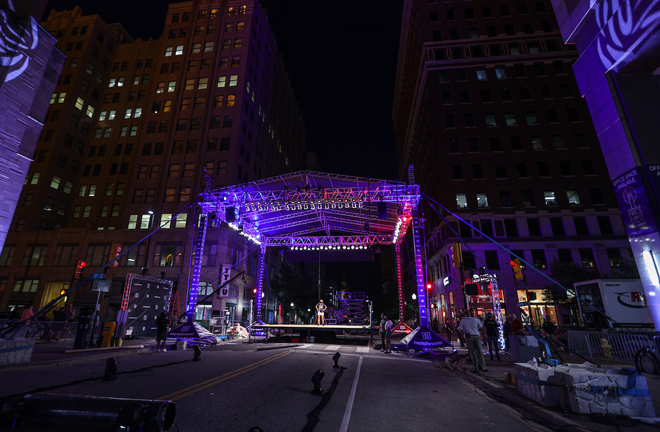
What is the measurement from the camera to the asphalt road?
204 inches

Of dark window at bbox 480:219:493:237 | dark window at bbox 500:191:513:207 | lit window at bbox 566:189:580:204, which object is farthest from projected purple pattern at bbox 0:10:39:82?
lit window at bbox 566:189:580:204

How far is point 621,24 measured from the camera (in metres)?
10.2

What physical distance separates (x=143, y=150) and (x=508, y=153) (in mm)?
46868

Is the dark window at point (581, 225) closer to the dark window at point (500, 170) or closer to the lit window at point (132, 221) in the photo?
the dark window at point (500, 170)

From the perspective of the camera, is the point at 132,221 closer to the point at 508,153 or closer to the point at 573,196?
the point at 508,153

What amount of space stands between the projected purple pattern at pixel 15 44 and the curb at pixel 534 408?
15.6 meters

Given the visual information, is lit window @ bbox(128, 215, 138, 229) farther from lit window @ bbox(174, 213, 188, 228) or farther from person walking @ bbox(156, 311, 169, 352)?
person walking @ bbox(156, 311, 169, 352)

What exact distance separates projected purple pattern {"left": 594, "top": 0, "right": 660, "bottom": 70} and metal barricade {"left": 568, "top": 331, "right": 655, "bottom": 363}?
10.3 metres

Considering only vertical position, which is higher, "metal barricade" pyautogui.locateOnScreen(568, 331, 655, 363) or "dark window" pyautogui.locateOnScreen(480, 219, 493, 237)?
"dark window" pyautogui.locateOnScreen(480, 219, 493, 237)

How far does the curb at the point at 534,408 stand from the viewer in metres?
4.97

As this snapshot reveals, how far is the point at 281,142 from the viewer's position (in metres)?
62.1

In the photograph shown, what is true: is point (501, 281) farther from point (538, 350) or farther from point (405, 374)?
point (405, 374)

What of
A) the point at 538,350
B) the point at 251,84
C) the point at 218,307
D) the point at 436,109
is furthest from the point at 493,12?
the point at 218,307

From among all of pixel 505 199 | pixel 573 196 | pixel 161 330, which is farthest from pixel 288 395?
pixel 573 196
